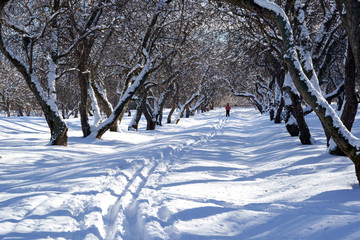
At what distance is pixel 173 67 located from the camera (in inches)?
681

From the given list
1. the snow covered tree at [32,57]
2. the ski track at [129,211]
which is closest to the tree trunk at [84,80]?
the snow covered tree at [32,57]

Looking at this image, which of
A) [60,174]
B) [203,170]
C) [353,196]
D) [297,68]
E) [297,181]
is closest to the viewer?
[353,196]

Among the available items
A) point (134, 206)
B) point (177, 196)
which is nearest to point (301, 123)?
point (177, 196)

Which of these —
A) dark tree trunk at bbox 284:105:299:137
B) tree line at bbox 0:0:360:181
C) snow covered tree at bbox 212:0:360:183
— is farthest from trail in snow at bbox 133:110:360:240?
dark tree trunk at bbox 284:105:299:137

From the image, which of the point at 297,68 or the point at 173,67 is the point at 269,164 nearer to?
the point at 297,68

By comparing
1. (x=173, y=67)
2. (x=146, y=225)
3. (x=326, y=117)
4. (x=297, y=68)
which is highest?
(x=173, y=67)

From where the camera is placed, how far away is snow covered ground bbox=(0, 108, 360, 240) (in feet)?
10.1

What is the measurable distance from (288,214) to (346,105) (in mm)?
4153

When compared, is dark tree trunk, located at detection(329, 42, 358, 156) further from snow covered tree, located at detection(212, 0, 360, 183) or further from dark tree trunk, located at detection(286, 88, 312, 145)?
snow covered tree, located at detection(212, 0, 360, 183)

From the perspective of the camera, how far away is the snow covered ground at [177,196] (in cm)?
307

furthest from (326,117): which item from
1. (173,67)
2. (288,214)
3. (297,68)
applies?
(173,67)

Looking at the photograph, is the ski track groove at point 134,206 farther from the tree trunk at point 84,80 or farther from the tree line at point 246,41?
the tree trunk at point 84,80

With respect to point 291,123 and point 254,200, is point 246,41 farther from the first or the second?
point 254,200

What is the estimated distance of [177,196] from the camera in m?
4.24
